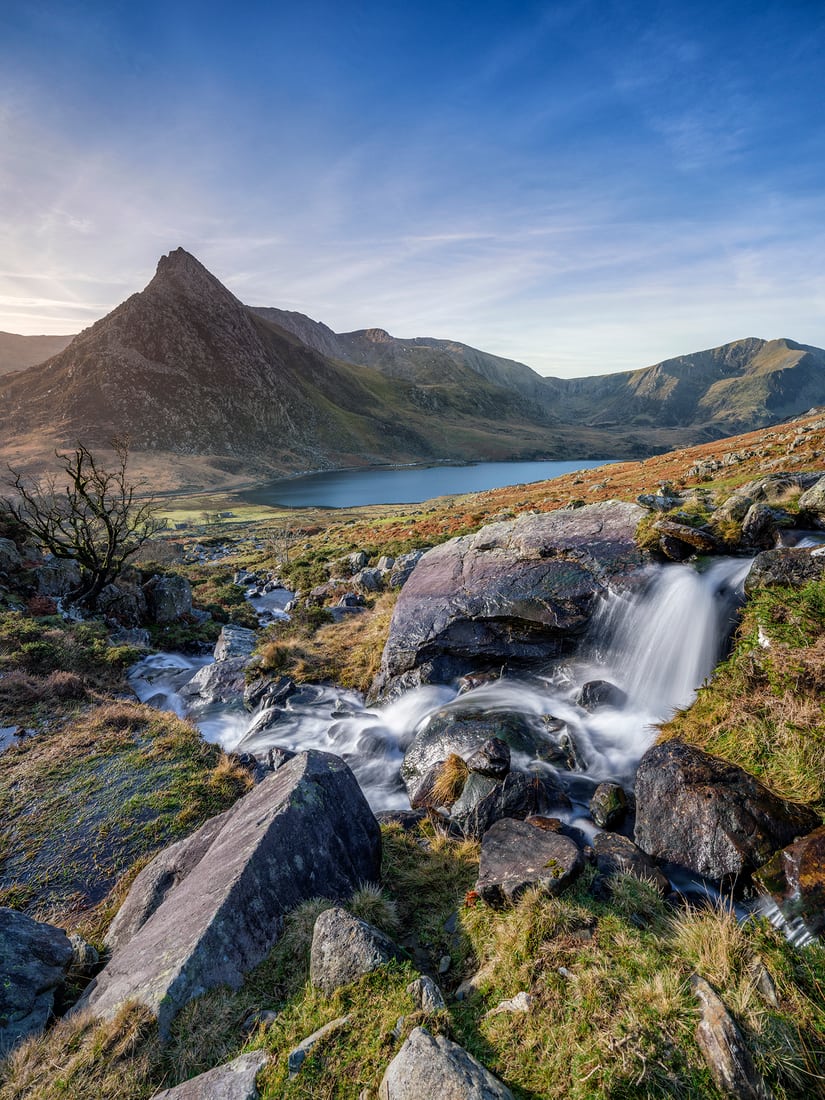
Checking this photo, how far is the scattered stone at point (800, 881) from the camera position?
5637mm

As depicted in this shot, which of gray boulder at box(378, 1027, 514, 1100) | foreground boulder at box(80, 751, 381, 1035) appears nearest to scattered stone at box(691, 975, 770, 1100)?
gray boulder at box(378, 1027, 514, 1100)

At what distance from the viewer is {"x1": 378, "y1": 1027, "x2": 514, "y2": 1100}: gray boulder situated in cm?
343

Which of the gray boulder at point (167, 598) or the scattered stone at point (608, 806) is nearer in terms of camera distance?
the scattered stone at point (608, 806)

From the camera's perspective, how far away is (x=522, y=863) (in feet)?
21.3

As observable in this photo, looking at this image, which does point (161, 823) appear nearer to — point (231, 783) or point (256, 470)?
point (231, 783)

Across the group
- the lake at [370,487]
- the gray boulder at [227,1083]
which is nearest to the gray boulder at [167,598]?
the gray boulder at [227,1083]

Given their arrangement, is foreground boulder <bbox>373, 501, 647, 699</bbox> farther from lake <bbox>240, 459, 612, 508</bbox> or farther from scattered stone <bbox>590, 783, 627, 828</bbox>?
lake <bbox>240, 459, 612, 508</bbox>

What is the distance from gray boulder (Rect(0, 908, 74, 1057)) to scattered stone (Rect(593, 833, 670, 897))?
6872 millimetres

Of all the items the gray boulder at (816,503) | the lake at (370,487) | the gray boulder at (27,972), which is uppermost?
the gray boulder at (816,503)

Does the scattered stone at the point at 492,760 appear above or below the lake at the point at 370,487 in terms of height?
above

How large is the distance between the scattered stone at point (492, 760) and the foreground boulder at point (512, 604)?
14.9 ft

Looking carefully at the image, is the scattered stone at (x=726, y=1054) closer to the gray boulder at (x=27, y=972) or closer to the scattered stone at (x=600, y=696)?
the gray boulder at (x=27, y=972)

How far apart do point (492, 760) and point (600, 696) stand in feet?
14.0

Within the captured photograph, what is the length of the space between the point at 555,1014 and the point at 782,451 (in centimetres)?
3980
